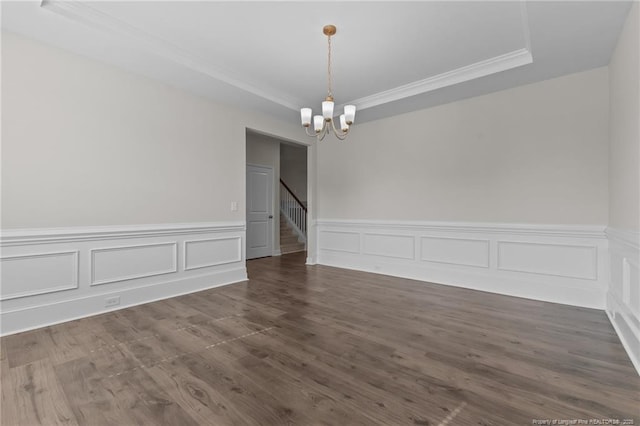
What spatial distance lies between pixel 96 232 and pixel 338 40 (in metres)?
3.44

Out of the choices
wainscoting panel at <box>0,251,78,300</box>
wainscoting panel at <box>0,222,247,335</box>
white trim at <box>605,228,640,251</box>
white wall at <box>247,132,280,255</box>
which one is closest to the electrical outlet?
wainscoting panel at <box>0,222,247,335</box>

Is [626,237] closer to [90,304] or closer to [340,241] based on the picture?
[340,241]

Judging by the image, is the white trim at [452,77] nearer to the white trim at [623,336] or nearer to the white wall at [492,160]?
the white wall at [492,160]

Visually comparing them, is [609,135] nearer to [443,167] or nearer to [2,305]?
[443,167]

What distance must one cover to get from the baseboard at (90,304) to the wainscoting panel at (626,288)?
4592 mm

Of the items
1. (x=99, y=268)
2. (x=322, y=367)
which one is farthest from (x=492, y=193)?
(x=99, y=268)

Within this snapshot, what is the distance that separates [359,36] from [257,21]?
3.47 feet

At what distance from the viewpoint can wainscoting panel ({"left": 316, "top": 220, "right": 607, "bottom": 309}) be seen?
3615mm

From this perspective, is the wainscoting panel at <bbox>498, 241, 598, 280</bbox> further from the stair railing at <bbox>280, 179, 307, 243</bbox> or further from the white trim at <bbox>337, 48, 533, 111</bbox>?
the stair railing at <bbox>280, 179, 307, 243</bbox>

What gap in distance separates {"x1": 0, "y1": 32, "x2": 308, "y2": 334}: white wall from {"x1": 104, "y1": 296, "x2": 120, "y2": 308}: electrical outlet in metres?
0.03

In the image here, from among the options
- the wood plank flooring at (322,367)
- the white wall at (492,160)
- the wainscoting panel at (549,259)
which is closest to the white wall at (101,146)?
the wood plank flooring at (322,367)

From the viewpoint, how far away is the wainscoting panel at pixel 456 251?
4.37 meters

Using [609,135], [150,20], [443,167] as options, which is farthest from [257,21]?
[609,135]

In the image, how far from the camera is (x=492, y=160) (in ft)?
14.1
